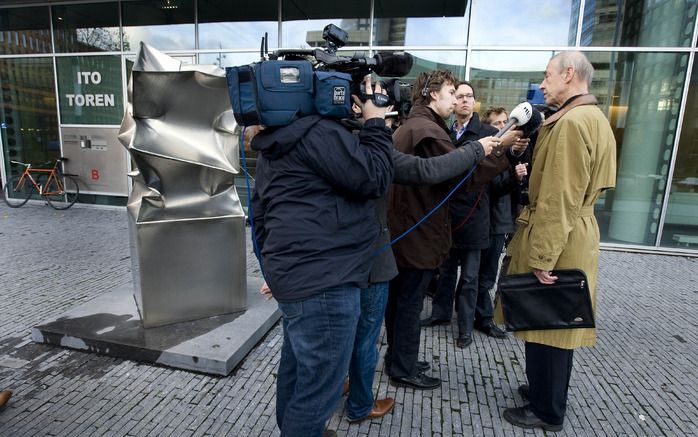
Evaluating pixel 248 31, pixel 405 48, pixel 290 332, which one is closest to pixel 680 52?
pixel 405 48

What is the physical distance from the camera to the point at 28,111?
9000mm

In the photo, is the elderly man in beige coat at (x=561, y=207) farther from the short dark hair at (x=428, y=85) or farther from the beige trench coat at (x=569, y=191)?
the short dark hair at (x=428, y=85)

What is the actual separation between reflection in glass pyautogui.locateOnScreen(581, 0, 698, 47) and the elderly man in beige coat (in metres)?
5.53

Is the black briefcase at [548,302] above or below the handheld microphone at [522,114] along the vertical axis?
below

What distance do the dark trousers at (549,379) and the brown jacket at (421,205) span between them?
2.48 feet

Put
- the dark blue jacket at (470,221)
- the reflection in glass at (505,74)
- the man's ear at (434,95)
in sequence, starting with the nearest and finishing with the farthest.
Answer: the man's ear at (434,95) → the dark blue jacket at (470,221) → the reflection in glass at (505,74)

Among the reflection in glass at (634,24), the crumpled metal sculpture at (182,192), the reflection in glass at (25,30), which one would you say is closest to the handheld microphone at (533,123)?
the crumpled metal sculpture at (182,192)

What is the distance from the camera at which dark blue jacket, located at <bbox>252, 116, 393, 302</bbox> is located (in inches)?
61.2

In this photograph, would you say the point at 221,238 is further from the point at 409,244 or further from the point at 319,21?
the point at 319,21

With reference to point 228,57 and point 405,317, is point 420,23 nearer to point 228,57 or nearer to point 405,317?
point 228,57

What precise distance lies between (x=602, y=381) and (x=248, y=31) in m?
7.77

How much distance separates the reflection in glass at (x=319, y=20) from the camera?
752 centimetres

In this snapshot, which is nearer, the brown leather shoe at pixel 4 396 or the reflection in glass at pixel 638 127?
the brown leather shoe at pixel 4 396

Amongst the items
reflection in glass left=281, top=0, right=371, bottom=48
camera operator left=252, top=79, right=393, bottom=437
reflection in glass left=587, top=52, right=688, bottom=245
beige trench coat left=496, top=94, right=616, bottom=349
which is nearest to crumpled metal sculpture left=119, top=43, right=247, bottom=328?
camera operator left=252, top=79, right=393, bottom=437
